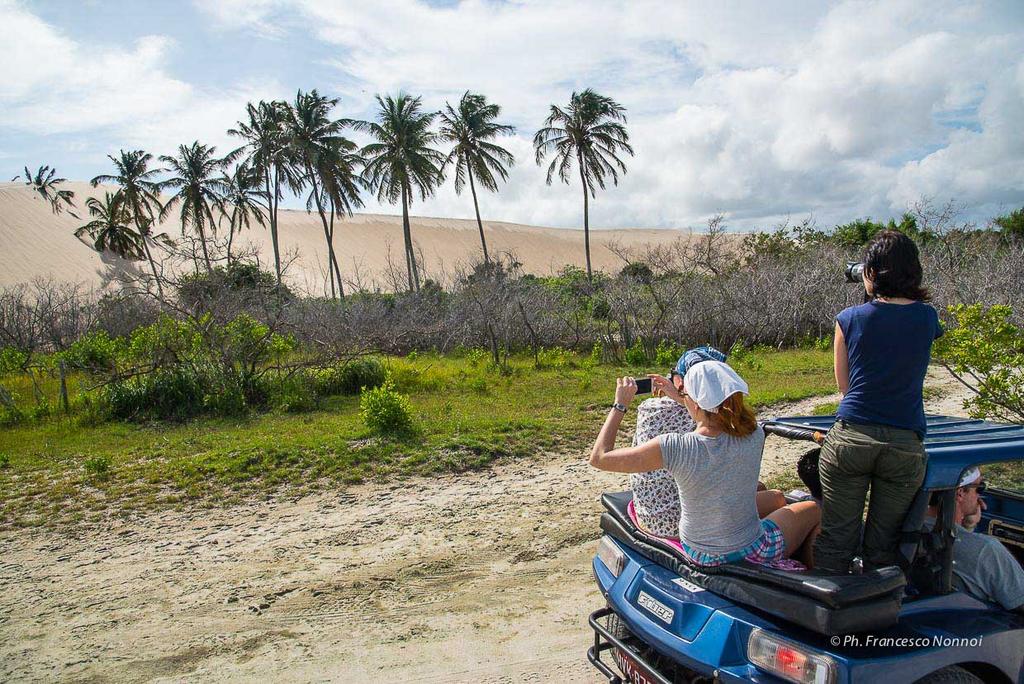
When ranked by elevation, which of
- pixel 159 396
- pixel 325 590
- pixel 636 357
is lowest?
pixel 325 590

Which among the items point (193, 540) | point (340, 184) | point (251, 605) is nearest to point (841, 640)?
point (251, 605)

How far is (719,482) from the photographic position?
9.14 feet

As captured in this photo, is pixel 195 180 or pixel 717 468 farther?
pixel 195 180

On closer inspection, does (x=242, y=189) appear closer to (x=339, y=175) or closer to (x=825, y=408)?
(x=339, y=175)

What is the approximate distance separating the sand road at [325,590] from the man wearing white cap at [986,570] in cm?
184

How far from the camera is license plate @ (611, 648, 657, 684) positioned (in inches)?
109

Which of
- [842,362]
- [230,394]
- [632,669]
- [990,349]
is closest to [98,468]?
[230,394]

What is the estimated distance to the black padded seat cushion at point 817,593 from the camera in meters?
2.31

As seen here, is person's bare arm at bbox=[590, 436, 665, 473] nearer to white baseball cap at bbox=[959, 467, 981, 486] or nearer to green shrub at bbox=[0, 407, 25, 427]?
white baseball cap at bbox=[959, 467, 981, 486]

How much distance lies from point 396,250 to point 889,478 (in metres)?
78.7

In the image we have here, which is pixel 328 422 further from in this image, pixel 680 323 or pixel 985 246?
pixel 985 246

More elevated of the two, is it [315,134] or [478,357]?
[315,134]

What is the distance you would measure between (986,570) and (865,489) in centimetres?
56

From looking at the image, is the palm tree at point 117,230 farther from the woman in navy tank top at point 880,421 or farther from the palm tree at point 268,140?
the woman in navy tank top at point 880,421
